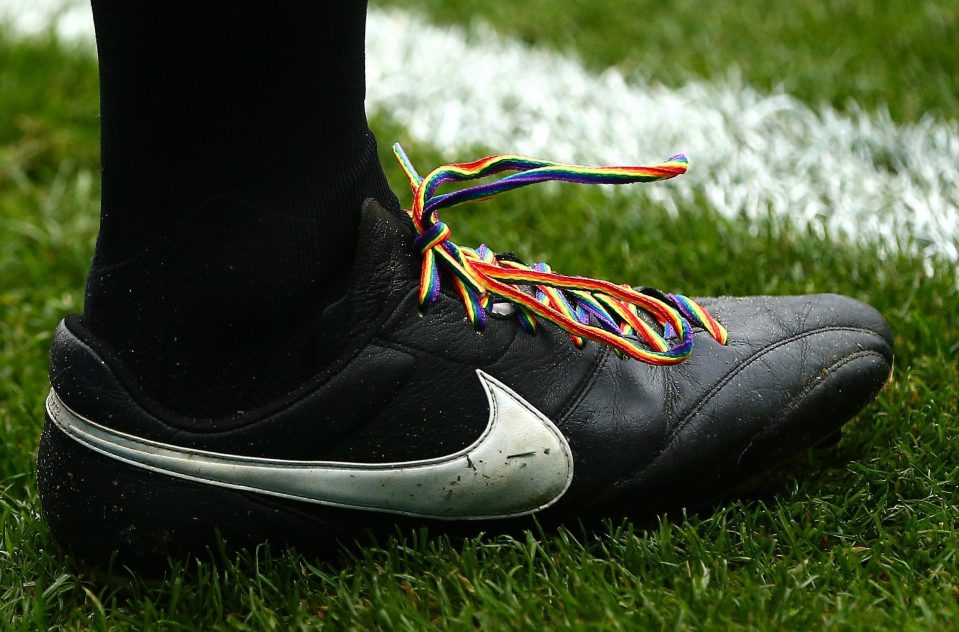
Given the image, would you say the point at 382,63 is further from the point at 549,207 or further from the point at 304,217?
the point at 304,217

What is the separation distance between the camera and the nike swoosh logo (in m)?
1.29

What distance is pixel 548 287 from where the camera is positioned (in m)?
1.41

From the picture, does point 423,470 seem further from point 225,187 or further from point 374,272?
point 225,187

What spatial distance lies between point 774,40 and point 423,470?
2.59m

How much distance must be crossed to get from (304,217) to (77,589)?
0.56m

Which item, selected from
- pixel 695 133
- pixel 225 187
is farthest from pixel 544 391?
pixel 695 133

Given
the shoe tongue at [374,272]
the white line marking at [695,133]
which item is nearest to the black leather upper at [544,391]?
the shoe tongue at [374,272]

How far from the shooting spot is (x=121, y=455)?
1.29 m

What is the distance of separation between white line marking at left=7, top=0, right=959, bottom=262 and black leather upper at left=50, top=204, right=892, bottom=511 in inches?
31.4

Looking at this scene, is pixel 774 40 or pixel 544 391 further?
pixel 774 40

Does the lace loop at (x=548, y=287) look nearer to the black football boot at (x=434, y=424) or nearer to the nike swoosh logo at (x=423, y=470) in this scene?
the black football boot at (x=434, y=424)

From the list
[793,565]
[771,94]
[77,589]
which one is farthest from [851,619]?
[771,94]

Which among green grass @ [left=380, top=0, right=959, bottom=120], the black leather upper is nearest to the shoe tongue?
the black leather upper

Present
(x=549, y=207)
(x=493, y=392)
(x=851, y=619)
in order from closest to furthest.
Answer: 1. (x=851, y=619)
2. (x=493, y=392)
3. (x=549, y=207)
